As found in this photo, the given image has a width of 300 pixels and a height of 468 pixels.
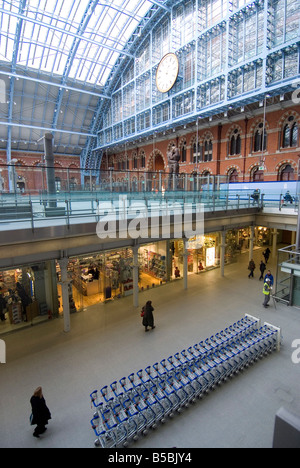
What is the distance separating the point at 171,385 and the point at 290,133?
20.9 meters

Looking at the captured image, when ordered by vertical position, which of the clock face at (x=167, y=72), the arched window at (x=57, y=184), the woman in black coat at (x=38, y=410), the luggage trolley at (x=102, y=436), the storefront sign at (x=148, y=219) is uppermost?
the clock face at (x=167, y=72)

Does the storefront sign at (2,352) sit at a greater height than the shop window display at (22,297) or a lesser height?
lesser

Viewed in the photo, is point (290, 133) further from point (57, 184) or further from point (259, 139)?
point (57, 184)

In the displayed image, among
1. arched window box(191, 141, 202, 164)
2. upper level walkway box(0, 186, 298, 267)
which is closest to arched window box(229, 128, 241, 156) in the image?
arched window box(191, 141, 202, 164)

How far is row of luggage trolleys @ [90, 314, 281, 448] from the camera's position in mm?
5090

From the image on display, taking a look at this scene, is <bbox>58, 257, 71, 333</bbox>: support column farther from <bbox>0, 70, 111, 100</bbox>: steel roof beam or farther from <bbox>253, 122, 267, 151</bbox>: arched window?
<bbox>0, 70, 111, 100</bbox>: steel roof beam

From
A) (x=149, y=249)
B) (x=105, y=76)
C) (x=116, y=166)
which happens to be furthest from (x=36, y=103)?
(x=149, y=249)

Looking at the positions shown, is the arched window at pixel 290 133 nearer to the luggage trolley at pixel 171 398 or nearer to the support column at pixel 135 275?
the support column at pixel 135 275

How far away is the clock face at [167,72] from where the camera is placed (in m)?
25.8

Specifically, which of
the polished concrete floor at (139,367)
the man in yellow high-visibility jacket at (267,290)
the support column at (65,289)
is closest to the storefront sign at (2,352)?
the polished concrete floor at (139,367)

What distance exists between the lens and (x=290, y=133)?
20.0 meters

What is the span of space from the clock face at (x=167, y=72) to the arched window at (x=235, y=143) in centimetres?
820

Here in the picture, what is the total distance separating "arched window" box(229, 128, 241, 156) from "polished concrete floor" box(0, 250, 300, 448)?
1643cm

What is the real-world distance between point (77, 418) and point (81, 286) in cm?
672
